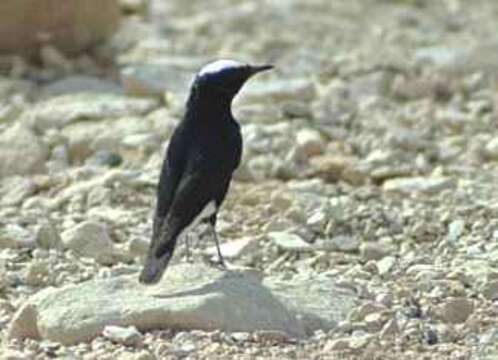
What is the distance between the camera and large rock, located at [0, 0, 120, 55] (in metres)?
9.84

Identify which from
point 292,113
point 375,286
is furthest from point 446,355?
point 292,113

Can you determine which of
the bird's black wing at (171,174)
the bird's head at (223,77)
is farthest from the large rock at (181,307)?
the bird's head at (223,77)

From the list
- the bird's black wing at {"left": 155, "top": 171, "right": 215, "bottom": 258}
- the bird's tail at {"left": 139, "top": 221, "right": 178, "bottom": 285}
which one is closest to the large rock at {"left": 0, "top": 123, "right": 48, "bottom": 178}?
the bird's black wing at {"left": 155, "top": 171, "right": 215, "bottom": 258}

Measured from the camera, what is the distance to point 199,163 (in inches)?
245

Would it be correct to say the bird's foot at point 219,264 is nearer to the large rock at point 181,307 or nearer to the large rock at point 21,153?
the large rock at point 181,307

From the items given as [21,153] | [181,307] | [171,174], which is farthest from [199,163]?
[21,153]

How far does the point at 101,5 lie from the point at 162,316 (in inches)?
186

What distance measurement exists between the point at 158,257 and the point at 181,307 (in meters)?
0.29

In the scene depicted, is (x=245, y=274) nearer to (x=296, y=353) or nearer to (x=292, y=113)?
(x=296, y=353)

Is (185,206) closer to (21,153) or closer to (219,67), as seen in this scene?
(219,67)

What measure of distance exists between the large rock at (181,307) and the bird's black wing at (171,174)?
0.23 metres

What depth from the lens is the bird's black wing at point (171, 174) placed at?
6.09 m

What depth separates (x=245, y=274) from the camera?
6.09m

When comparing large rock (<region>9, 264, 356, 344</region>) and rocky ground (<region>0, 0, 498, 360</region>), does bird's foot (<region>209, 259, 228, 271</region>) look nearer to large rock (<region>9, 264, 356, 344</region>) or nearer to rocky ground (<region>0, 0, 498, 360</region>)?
rocky ground (<region>0, 0, 498, 360</region>)
